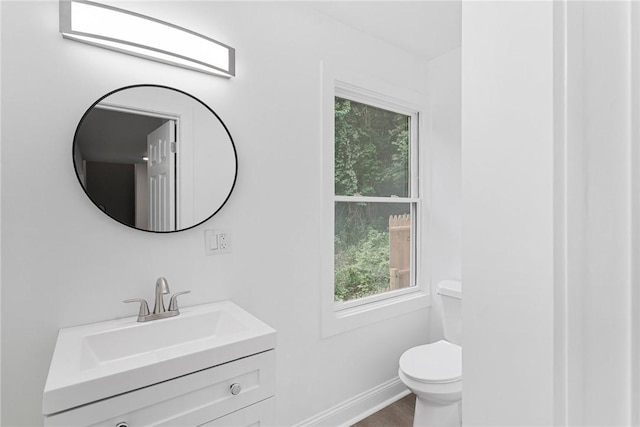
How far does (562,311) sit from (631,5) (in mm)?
348

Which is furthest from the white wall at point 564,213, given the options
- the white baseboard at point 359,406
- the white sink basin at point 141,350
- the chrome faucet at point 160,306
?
the white baseboard at point 359,406

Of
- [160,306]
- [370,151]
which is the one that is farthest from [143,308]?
[370,151]

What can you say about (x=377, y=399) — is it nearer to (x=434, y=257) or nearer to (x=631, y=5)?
(x=434, y=257)

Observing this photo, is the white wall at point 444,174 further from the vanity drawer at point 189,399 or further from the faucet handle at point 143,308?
the faucet handle at point 143,308

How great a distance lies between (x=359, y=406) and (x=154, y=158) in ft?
6.04

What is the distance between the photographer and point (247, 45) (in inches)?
64.2

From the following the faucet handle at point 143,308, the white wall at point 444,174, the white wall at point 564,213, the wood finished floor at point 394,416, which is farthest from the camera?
the white wall at point 444,174

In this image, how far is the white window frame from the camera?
6.30ft

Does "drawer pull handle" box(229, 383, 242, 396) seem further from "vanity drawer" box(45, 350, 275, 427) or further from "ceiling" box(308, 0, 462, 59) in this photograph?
"ceiling" box(308, 0, 462, 59)

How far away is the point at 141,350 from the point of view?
4.11ft

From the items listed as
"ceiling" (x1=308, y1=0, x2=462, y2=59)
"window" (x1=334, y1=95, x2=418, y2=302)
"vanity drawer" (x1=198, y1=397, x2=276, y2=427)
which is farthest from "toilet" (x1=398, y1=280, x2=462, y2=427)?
"ceiling" (x1=308, y1=0, x2=462, y2=59)

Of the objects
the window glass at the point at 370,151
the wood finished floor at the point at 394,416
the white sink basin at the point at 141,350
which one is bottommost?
the wood finished floor at the point at 394,416

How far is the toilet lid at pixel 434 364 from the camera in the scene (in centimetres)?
167

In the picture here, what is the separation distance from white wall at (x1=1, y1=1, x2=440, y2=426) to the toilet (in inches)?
14.0
